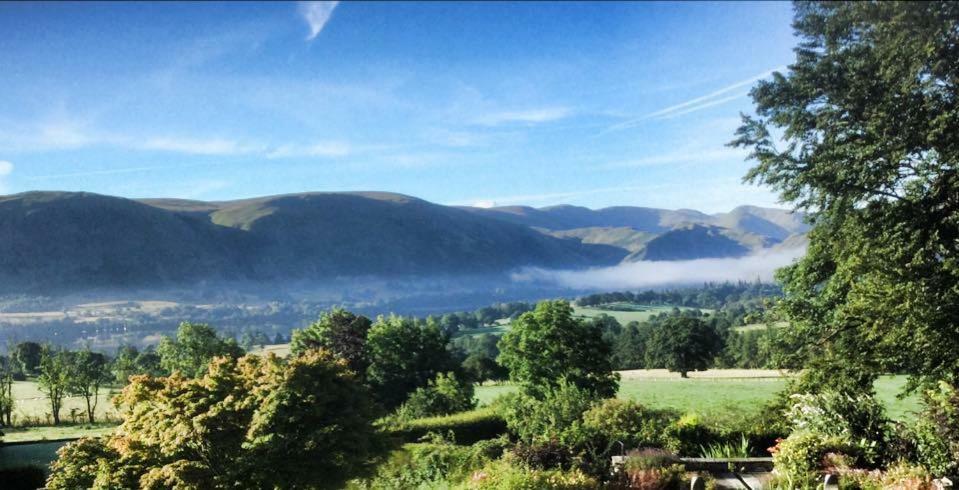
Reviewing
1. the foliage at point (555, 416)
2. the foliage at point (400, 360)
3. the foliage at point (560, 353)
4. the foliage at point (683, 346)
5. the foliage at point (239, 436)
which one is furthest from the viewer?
the foliage at point (683, 346)

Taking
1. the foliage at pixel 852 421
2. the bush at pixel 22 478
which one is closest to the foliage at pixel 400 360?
the bush at pixel 22 478

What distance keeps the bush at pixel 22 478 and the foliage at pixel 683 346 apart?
65.3 meters

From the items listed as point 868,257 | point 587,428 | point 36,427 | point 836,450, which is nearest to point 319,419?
point 587,428

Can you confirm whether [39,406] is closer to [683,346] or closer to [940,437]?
[940,437]

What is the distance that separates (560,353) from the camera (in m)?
34.2

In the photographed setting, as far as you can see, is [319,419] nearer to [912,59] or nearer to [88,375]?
[912,59]

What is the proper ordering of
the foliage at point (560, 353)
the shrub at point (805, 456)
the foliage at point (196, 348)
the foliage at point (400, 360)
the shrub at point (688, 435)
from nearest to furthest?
the shrub at point (805, 456), the shrub at point (688, 435), the foliage at point (560, 353), the foliage at point (196, 348), the foliage at point (400, 360)

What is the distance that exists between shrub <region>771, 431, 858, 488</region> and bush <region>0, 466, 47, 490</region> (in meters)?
26.3

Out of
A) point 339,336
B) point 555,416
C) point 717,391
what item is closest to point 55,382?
point 339,336

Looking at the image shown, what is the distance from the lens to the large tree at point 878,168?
13703mm

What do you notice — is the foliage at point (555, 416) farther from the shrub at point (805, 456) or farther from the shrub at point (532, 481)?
the shrub at point (532, 481)

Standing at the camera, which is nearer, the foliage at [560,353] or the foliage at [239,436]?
the foliage at [239,436]

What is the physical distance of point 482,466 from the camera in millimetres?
14289

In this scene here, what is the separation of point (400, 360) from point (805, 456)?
130ft
